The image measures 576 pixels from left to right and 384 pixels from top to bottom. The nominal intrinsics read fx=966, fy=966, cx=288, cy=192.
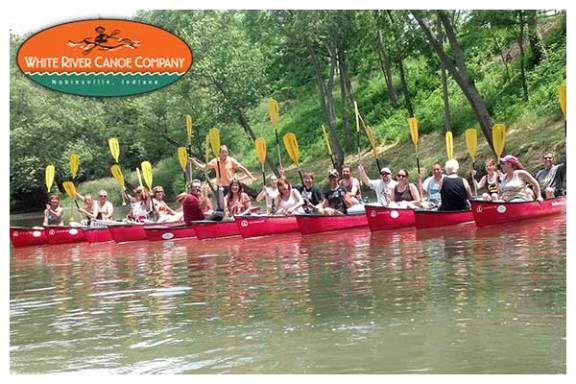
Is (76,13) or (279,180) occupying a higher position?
(76,13)

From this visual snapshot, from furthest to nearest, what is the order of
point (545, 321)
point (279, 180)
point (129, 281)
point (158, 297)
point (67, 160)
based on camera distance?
1. point (67, 160)
2. point (279, 180)
3. point (129, 281)
4. point (158, 297)
5. point (545, 321)

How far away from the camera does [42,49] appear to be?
20.4 ft

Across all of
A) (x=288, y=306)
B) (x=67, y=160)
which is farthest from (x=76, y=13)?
(x=67, y=160)

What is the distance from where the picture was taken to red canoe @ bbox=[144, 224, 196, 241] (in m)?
12.8

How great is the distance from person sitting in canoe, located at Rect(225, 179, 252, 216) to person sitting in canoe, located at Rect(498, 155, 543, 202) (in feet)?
11.2

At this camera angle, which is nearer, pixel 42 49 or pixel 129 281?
pixel 42 49

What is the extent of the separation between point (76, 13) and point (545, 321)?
336 cm

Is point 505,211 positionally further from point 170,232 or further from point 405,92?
point 405,92

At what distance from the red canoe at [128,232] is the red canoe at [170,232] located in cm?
54

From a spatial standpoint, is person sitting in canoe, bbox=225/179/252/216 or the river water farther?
person sitting in canoe, bbox=225/179/252/216

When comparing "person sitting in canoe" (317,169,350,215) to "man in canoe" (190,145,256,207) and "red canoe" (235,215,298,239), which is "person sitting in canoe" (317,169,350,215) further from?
"man in canoe" (190,145,256,207)

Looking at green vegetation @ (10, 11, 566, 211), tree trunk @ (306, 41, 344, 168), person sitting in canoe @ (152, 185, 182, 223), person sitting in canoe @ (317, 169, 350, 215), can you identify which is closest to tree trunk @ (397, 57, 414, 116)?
green vegetation @ (10, 11, 566, 211)

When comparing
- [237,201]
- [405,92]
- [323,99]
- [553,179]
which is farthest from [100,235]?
[405,92]
